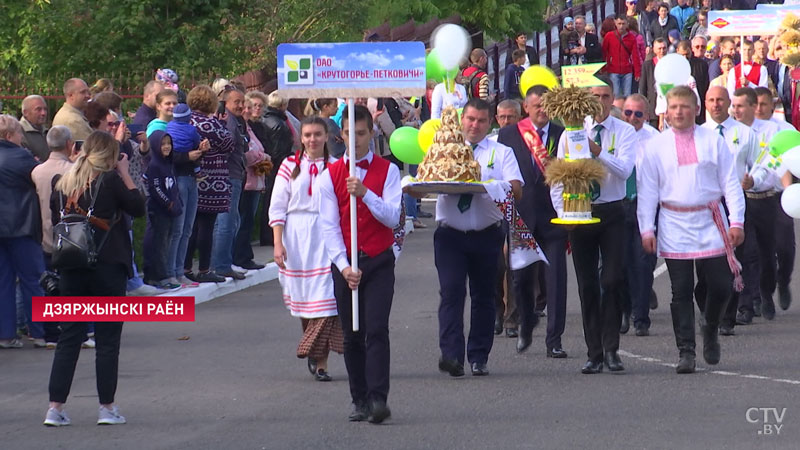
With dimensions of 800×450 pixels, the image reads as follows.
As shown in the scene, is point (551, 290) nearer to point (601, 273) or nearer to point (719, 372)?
point (601, 273)

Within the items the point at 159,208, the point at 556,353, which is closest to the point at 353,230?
the point at 556,353

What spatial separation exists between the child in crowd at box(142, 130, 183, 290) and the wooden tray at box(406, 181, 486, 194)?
4545 millimetres

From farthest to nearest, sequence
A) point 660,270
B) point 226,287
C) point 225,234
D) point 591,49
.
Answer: point 591,49 → point 660,270 → point 225,234 → point 226,287

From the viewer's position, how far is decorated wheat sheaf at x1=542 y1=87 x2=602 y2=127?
1070 cm

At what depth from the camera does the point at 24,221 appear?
12.6 m

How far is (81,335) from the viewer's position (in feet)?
30.8

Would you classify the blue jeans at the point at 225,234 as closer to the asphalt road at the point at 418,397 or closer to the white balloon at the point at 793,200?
the asphalt road at the point at 418,397

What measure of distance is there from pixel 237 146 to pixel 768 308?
5.72m

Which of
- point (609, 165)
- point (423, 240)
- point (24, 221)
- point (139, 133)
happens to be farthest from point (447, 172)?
point (423, 240)

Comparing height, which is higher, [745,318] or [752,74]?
[752,74]

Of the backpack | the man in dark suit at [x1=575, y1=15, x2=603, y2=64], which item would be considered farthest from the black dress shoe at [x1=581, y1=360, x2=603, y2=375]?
the man in dark suit at [x1=575, y1=15, x2=603, y2=64]

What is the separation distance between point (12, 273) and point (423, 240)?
876 centimetres

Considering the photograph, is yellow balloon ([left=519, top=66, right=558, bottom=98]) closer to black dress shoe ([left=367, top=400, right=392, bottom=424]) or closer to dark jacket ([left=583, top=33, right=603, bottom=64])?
black dress shoe ([left=367, top=400, right=392, bottom=424])

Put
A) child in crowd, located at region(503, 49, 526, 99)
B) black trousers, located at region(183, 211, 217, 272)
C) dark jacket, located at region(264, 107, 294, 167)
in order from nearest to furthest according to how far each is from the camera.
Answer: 1. black trousers, located at region(183, 211, 217, 272)
2. dark jacket, located at region(264, 107, 294, 167)
3. child in crowd, located at region(503, 49, 526, 99)
